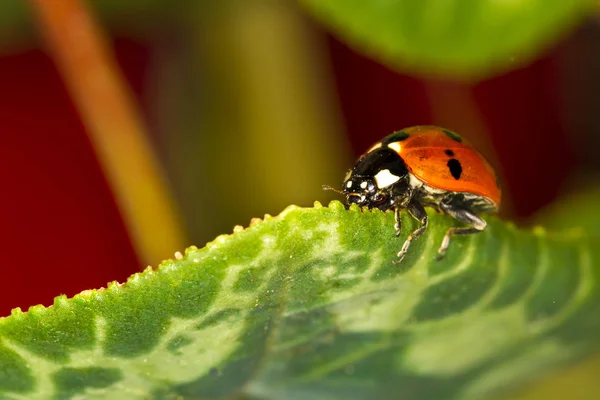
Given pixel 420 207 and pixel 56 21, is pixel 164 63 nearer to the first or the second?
pixel 56 21

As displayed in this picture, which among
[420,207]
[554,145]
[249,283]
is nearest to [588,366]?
[554,145]

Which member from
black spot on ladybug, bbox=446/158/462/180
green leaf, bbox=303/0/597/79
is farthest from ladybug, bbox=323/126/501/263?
green leaf, bbox=303/0/597/79

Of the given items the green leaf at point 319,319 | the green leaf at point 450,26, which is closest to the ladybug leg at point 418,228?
the green leaf at point 319,319

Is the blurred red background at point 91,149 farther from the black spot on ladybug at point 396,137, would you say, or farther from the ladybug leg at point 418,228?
the ladybug leg at point 418,228

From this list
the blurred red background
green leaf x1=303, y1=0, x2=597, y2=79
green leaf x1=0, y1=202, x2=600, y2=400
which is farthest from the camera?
the blurred red background

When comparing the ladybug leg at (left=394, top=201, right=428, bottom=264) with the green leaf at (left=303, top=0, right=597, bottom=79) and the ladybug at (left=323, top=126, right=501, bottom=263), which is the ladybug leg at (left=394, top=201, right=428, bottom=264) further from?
the green leaf at (left=303, top=0, right=597, bottom=79)

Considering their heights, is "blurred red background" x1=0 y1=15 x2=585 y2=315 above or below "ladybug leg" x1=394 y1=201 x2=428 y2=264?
above

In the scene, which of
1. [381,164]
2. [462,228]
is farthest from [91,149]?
[462,228]

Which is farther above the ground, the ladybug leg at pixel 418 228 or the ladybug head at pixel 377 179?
the ladybug head at pixel 377 179
